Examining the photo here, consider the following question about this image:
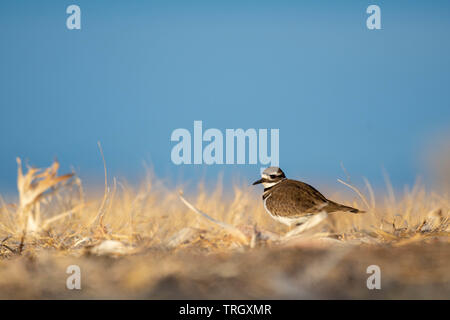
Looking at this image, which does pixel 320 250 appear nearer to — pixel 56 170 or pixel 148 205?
pixel 56 170

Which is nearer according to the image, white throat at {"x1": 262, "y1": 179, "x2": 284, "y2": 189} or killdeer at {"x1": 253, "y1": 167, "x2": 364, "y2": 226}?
killdeer at {"x1": 253, "y1": 167, "x2": 364, "y2": 226}

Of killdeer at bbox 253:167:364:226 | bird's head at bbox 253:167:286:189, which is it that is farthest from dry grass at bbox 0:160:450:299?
bird's head at bbox 253:167:286:189

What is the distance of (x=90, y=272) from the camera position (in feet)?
11.3

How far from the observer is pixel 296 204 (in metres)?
5.19

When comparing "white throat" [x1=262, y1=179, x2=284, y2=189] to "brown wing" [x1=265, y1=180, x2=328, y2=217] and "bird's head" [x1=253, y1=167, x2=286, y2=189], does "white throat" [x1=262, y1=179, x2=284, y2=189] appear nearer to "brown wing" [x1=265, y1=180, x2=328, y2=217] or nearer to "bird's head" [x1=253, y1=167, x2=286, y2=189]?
"bird's head" [x1=253, y1=167, x2=286, y2=189]

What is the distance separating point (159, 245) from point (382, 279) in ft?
5.78

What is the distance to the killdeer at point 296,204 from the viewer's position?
203 inches

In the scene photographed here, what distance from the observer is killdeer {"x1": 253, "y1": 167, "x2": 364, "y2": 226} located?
16.9 feet

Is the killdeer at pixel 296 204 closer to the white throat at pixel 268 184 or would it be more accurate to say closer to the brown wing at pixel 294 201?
the brown wing at pixel 294 201

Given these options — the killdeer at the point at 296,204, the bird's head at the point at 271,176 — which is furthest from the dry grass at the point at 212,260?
the bird's head at the point at 271,176

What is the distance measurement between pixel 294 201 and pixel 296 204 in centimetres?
4

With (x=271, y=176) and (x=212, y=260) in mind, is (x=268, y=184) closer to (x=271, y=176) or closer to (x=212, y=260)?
(x=271, y=176)
